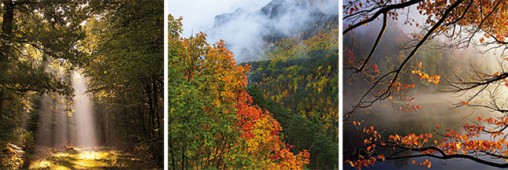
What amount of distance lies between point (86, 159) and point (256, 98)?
1896 millimetres

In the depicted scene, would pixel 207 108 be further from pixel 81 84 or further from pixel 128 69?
pixel 81 84

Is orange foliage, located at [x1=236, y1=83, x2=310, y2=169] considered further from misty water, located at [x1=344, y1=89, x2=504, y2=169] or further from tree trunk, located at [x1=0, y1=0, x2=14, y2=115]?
tree trunk, located at [x1=0, y1=0, x2=14, y2=115]

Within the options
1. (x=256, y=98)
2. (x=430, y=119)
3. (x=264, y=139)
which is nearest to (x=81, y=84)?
(x=256, y=98)

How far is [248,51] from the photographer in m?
5.64

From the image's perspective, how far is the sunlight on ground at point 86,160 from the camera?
5.25 meters

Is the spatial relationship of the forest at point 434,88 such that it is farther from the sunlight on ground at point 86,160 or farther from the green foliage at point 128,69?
the sunlight on ground at point 86,160

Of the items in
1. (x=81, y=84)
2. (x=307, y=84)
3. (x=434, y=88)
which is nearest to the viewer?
(x=81, y=84)

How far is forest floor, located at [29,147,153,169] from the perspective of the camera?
17.2 ft

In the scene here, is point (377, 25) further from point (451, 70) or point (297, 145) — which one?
point (297, 145)

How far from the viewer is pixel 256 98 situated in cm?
570

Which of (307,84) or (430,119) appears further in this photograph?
(307,84)

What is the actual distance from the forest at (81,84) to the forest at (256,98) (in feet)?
0.87

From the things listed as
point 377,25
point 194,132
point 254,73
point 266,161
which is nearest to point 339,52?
point 377,25

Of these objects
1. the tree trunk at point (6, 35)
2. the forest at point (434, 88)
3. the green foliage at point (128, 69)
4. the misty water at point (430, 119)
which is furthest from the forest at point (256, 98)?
the tree trunk at point (6, 35)
